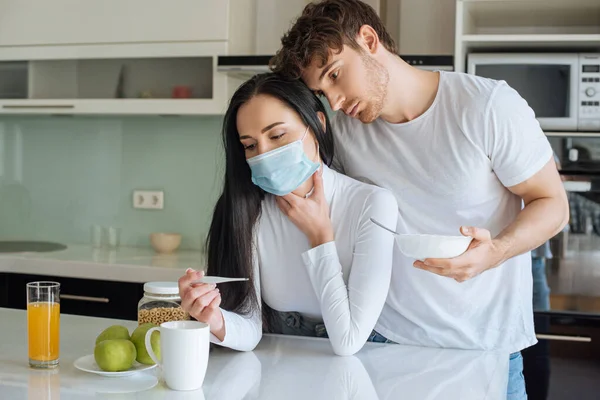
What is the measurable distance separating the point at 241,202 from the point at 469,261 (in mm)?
512

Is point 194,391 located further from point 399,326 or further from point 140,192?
point 140,192

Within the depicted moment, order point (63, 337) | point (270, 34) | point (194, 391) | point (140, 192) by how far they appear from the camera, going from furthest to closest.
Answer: point (140, 192)
point (270, 34)
point (63, 337)
point (194, 391)

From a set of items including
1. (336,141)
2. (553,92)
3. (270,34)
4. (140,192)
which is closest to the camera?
(336,141)

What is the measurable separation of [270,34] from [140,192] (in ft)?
3.18

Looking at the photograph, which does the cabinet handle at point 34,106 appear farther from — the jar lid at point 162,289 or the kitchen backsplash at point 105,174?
the jar lid at point 162,289

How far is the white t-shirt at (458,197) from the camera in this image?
1.64 metres

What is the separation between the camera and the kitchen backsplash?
348cm

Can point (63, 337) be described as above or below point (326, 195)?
below

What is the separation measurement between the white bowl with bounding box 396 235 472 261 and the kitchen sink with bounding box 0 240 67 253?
241cm

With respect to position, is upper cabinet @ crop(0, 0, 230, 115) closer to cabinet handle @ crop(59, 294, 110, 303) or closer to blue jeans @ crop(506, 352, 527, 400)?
cabinet handle @ crop(59, 294, 110, 303)

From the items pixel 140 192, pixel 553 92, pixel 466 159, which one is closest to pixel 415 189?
pixel 466 159

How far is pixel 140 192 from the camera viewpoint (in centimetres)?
358

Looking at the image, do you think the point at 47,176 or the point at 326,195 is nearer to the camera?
the point at 326,195

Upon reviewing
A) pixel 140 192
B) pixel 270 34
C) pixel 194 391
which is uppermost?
pixel 270 34
